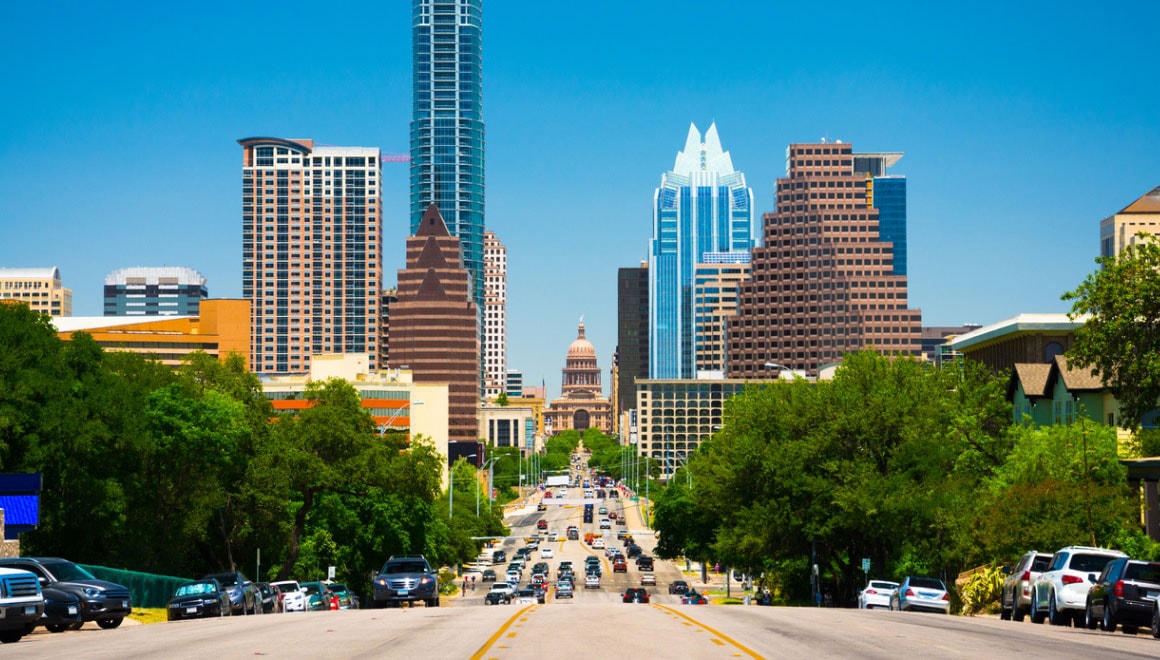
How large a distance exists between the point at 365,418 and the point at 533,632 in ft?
175

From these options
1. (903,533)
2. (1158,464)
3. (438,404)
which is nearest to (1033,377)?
(903,533)

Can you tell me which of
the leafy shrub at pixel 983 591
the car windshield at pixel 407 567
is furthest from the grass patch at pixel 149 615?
the leafy shrub at pixel 983 591

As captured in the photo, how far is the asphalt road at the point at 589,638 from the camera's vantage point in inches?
907

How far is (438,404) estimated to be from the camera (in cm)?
19312

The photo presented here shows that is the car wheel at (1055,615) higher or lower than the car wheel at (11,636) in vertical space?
lower

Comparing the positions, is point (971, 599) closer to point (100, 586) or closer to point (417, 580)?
point (417, 580)

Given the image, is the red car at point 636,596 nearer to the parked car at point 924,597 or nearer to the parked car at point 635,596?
the parked car at point 635,596

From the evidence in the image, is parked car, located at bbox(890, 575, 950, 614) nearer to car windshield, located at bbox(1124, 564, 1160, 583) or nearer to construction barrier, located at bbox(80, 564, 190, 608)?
car windshield, located at bbox(1124, 564, 1160, 583)

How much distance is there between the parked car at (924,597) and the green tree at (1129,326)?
791 centimetres

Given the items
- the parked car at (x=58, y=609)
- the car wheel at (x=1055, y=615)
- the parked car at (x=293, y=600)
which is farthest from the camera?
the parked car at (x=293, y=600)

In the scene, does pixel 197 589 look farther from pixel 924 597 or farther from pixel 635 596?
pixel 635 596

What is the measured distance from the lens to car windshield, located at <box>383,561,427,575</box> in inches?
1849

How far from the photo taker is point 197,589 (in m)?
42.1

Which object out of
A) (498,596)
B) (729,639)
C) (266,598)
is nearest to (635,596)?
(498,596)
